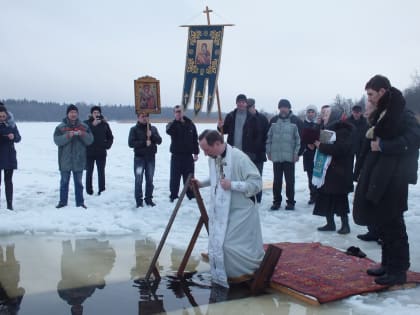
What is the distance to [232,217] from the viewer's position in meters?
5.28

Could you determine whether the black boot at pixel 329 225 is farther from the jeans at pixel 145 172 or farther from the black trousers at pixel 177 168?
the jeans at pixel 145 172

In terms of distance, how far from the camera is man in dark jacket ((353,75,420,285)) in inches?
194

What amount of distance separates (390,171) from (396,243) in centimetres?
74

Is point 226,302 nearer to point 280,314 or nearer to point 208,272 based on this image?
point 280,314

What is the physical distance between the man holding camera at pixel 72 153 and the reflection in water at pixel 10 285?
2555 mm

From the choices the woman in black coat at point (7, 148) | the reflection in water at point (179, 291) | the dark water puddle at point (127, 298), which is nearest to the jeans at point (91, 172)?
the woman in black coat at point (7, 148)

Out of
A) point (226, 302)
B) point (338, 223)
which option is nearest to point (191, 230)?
point (338, 223)

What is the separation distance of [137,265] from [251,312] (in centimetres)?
197

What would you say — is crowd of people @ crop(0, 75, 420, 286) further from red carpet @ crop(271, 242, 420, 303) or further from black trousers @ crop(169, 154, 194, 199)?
red carpet @ crop(271, 242, 420, 303)

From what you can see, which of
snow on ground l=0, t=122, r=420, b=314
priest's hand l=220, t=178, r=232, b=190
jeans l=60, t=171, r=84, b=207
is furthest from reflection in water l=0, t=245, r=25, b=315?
jeans l=60, t=171, r=84, b=207

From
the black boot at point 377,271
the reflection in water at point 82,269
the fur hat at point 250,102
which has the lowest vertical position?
the reflection in water at point 82,269

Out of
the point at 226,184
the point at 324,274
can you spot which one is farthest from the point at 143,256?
the point at 324,274

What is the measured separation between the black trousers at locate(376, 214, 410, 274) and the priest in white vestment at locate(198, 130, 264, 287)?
51.3 inches

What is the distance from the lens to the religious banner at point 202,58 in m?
8.15
